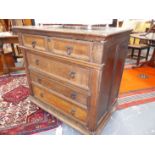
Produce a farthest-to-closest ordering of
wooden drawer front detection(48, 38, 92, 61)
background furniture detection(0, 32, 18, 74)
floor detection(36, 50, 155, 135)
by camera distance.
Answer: background furniture detection(0, 32, 18, 74), floor detection(36, 50, 155, 135), wooden drawer front detection(48, 38, 92, 61)

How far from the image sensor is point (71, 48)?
3.40 ft

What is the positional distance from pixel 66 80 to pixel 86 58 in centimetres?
36

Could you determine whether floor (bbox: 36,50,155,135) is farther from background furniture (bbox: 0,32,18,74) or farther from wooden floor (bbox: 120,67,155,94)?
background furniture (bbox: 0,32,18,74)

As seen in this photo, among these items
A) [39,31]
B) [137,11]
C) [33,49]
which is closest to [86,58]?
[39,31]

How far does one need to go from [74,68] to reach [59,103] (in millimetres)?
559

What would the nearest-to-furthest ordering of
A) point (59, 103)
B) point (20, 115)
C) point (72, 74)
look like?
point (72, 74), point (59, 103), point (20, 115)

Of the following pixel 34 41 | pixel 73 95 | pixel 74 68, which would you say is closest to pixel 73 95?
pixel 73 95

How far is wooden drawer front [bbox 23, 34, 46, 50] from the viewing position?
124 cm

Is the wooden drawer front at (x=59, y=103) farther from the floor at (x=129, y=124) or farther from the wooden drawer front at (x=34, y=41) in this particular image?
the wooden drawer front at (x=34, y=41)

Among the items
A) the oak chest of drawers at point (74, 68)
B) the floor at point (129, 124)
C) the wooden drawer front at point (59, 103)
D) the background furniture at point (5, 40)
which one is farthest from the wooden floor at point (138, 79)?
the background furniture at point (5, 40)

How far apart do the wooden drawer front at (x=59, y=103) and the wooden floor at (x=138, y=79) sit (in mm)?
1166

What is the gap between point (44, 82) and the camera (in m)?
1.51

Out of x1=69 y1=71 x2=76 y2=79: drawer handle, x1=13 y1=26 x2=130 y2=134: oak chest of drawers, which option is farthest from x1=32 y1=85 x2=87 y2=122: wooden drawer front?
x1=69 y1=71 x2=76 y2=79: drawer handle

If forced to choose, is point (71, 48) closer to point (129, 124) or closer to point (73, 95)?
point (73, 95)
